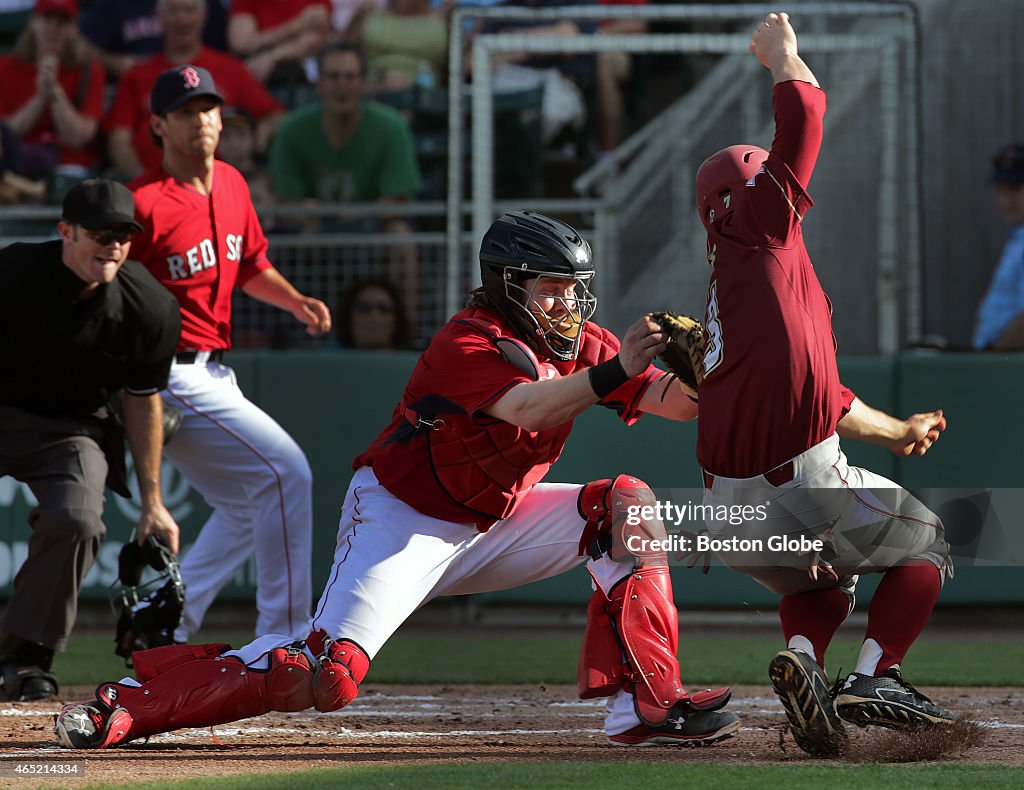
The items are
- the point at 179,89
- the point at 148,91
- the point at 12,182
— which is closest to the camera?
the point at 179,89

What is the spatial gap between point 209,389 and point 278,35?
514cm

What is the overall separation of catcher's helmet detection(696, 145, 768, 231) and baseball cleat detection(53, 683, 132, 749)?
2.23 meters

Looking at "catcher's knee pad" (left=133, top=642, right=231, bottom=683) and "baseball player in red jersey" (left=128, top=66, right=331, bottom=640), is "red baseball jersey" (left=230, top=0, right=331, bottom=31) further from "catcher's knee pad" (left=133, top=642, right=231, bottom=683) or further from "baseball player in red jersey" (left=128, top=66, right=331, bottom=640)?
"catcher's knee pad" (left=133, top=642, right=231, bottom=683)

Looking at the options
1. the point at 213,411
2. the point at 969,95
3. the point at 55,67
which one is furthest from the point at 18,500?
the point at 969,95

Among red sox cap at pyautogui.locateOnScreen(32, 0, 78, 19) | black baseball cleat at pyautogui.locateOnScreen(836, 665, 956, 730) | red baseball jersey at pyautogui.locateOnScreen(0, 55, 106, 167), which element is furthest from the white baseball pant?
red sox cap at pyautogui.locateOnScreen(32, 0, 78, 19)

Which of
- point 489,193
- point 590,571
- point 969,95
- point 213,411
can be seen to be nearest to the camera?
point 590,571

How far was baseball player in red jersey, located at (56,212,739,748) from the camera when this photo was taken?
4.12 metres

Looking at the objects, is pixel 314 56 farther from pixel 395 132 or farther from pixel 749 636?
pixel 749 636

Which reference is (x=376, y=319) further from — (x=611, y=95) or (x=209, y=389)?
(x=611, y=95)

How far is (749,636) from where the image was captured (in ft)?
24.9

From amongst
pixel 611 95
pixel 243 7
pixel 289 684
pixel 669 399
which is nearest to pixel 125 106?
pixel 243 7

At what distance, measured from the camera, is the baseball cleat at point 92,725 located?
4113 millimetres

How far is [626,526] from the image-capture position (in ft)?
14.5

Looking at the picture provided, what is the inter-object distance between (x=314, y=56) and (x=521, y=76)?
1.57 m
